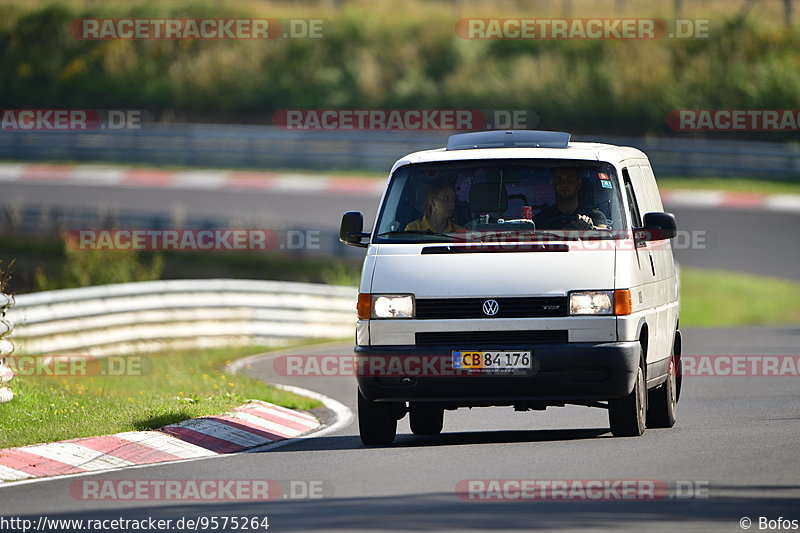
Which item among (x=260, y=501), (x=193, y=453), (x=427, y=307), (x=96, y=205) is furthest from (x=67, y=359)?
(x=96, y=205)

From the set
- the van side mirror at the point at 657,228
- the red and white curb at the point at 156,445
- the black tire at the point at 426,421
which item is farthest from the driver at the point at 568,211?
the red and white curb at the point at 156,445

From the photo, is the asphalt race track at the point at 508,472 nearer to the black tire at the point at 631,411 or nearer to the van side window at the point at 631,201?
the black tire at the point at 631,411

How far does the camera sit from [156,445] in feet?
39.1

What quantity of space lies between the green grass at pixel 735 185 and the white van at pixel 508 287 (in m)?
25.4

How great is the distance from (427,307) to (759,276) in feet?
64.7

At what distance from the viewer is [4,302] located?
520 inches

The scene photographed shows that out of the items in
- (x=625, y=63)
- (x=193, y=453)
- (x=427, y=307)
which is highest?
(x=625, y=63)

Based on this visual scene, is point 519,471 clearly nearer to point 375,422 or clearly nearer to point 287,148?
point 375,422

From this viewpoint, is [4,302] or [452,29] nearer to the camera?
[4,302]

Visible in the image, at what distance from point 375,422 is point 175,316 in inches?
453

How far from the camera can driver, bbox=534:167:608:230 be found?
38.0ft

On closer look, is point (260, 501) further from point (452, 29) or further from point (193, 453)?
point (452, 29)

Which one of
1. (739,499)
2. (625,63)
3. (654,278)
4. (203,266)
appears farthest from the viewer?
(625,63)

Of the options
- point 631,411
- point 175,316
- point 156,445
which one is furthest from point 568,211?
point 175,316
